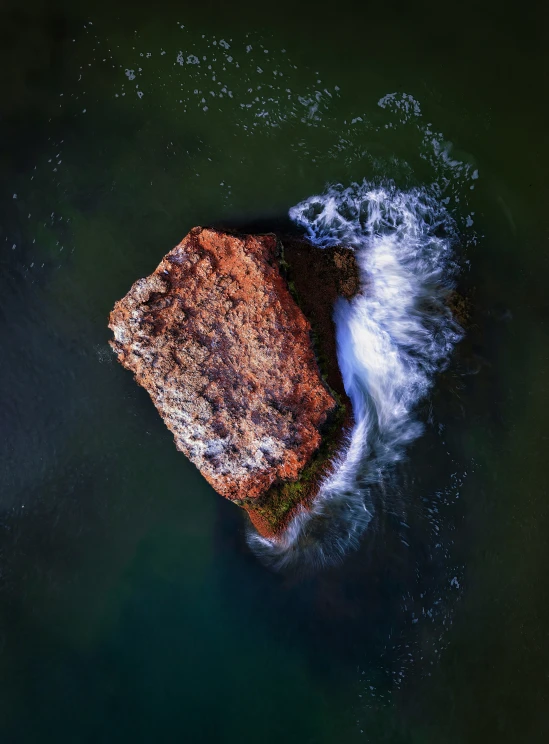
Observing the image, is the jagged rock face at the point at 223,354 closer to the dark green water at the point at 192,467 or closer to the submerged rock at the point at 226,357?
the submerged rock at the point at 226,357

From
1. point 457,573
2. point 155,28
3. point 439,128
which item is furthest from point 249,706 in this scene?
point 155,28

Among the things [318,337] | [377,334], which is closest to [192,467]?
[318,337]

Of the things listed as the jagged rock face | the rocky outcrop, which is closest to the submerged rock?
the jagged rock face

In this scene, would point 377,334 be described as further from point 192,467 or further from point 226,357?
point 192,467

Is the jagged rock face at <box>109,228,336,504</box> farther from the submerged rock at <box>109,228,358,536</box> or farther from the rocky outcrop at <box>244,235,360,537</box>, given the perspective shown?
the rocky outcrop at <box>244,235,360,537</box>

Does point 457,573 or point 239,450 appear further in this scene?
point 457,573

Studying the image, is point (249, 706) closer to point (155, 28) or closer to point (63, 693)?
point (63, 693)
